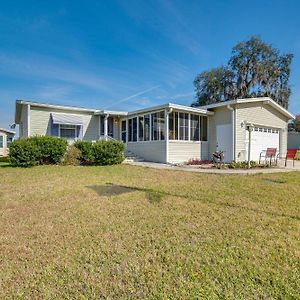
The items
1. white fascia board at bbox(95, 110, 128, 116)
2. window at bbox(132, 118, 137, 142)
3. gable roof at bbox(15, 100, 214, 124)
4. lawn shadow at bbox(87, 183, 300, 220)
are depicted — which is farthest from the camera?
window at bbox(132, 118, 137, 142)

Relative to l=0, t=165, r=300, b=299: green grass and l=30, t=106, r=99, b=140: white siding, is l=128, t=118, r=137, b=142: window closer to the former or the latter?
l=30, t=106, r=99, b=140: white siding

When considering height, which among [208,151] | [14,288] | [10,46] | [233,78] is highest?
[233,78]

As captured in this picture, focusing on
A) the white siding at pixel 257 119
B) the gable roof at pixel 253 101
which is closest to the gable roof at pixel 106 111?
the gable roof at pixel 253 101

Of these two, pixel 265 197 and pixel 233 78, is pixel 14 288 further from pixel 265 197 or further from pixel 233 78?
pixel 233 78

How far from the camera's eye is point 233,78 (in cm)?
3095

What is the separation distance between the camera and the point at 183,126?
49.1ft

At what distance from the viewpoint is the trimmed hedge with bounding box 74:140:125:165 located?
12758mm

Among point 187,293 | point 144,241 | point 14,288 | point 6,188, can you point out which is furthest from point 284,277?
point 6,188

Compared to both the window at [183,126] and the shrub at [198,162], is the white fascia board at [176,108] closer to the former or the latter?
the window at [183,126]

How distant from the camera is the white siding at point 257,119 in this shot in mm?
14836

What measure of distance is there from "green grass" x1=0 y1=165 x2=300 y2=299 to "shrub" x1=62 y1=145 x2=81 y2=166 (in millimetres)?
6290

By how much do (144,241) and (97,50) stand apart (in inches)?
628

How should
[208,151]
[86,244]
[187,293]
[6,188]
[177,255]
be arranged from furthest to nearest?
[208,151], [6,188], [86,244], [177,255], [187,293]

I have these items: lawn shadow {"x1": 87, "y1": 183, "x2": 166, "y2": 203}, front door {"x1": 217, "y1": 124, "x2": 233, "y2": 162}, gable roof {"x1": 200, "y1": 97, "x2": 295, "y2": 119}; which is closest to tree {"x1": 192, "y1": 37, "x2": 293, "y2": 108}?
gable roof {"x1": 200, "y1": 97, "x2": 295, "y2": 119}
